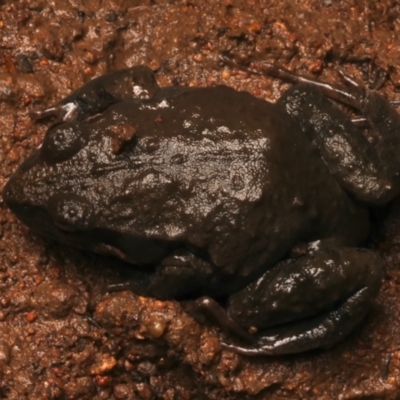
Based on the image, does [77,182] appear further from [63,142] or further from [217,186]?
[217,186]

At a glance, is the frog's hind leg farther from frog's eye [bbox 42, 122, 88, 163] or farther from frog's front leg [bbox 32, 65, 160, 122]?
frog's eye [bbox 42, 122, 88, 163]

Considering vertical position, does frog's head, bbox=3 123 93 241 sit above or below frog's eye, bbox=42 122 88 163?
below

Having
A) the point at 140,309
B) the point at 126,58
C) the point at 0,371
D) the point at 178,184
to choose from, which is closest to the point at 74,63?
the point at 126,58

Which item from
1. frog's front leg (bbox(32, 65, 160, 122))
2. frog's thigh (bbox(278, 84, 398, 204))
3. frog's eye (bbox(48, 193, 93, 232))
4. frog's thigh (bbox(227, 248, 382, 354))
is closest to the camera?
frog's eye (bbox(48, 193, 93, 232))

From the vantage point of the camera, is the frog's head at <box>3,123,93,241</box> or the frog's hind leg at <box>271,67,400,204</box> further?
the frog's hind leg at <box>271,67,400,204</box>

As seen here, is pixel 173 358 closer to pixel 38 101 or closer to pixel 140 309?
pixel 140 309

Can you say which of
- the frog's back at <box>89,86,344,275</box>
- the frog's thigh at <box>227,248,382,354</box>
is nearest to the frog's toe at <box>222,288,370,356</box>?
the frog's thigh at <box>227,248,382,354</box>

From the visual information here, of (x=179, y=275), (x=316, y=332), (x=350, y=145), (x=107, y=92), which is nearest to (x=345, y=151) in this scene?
(x=350, y=145)
